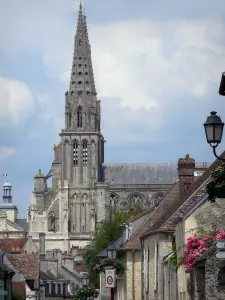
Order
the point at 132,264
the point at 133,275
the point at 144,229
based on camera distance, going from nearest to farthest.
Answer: the point at 144,229 < the point at 133,275 < the point at 132,264

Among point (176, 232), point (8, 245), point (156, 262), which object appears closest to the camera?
point (176, 232)

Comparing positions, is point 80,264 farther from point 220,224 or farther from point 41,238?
point 220,224

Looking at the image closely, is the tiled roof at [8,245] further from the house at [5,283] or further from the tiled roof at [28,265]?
the house at [5,283]

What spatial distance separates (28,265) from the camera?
7638 cm

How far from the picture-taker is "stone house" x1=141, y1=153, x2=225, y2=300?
104 feet

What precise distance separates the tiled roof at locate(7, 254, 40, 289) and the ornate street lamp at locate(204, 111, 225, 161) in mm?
55124

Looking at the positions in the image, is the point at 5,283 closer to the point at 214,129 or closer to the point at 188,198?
the point at 188,198

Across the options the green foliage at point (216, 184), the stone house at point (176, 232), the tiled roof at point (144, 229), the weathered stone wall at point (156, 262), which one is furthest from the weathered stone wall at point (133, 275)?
the green foliage at point (216, 184)

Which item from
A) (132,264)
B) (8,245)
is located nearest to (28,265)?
(132,264)

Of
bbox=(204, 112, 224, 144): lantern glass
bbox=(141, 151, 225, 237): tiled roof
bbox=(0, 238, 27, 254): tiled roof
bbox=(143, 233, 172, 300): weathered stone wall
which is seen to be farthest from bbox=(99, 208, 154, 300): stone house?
bbox=(204, 112, 224, 144): lantern glass

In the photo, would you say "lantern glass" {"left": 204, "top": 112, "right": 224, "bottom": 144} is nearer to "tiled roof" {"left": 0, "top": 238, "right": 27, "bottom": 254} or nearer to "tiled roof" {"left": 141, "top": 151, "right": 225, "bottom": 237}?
"tiled roof" {"left": 141, "top": 151, "right": 225, "bottom": 237}

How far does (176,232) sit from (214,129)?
53.5ft

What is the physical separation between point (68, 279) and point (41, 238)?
3404 cm

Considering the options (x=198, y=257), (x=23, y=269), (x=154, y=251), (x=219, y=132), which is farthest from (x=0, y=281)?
(x=219, y=132)
